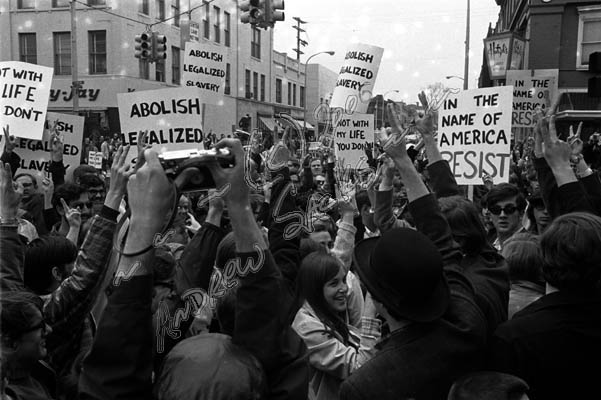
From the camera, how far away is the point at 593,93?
228 inches

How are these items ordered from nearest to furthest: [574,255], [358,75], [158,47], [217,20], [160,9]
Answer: [574,255] → [358,75] → [158,47] → [160,9] → [217,20]

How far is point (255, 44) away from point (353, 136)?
3377 cm

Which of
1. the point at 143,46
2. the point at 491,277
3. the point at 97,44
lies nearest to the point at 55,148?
the point at 491,277

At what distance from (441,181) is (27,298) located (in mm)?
2536

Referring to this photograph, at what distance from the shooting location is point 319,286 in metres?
3.15

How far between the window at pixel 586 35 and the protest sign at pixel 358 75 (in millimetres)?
17541

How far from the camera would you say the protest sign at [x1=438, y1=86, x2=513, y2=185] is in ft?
19.9

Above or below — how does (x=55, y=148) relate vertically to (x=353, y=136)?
below

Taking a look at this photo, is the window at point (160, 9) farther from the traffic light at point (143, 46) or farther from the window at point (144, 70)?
the traffic light at point (143, 46)

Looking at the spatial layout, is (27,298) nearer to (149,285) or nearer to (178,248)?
(149,285)

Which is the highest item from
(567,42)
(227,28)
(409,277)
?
(227,28)

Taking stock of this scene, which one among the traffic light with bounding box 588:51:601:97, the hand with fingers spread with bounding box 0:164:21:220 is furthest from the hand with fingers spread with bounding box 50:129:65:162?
the traffic light with bounding box 588:51:601:97

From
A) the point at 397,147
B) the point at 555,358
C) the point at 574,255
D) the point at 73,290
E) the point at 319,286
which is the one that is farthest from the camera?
the point at 319,286

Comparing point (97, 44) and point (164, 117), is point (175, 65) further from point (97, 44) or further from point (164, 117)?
point (164, 117)
